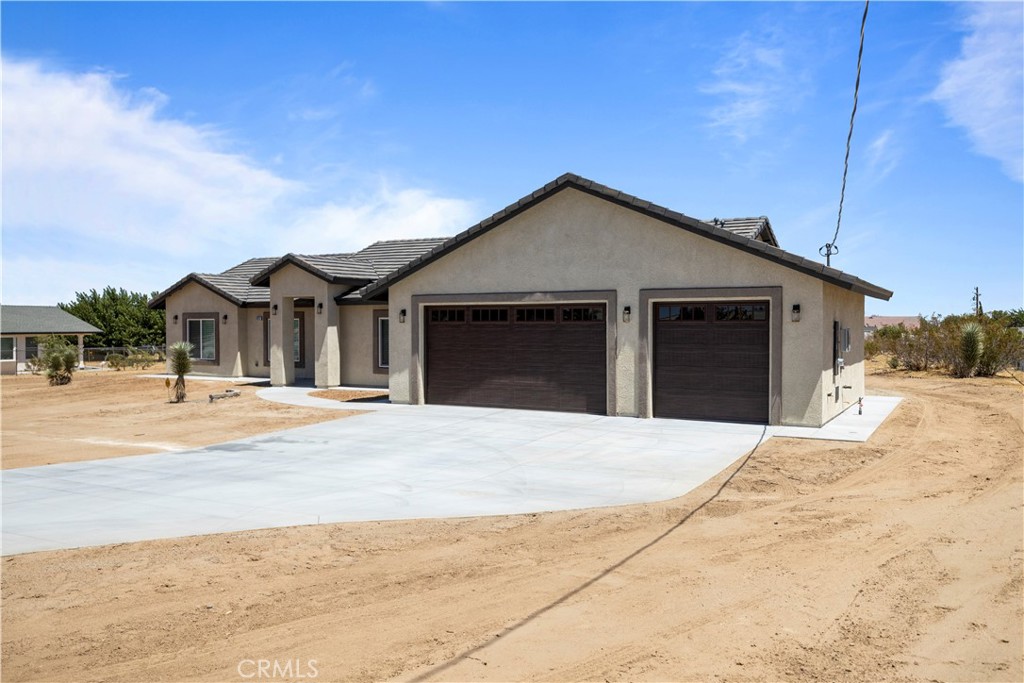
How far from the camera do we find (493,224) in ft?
61.7

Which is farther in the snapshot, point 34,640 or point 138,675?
point 34,640

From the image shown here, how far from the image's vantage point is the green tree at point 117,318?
50.7 meters

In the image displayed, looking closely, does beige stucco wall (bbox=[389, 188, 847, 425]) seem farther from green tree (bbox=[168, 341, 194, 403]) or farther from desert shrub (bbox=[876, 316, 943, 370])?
desert shrub (bbox=[876, 316, 943, 370])

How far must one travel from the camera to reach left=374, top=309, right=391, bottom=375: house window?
964 inches

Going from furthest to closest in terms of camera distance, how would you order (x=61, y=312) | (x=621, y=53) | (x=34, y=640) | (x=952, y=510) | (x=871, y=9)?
(x=61, y=312) < (x=621, y=53) < (x=871, y=9) < (x=952, y=510) < (x=34, y=640)

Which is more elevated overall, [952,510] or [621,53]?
[621,53]

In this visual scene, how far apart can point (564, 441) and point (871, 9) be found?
8847mm

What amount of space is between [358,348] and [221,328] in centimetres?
822

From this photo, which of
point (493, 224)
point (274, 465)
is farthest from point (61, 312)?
point (274, 465)

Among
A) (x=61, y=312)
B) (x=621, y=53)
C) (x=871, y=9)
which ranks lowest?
(x=61, y=312)

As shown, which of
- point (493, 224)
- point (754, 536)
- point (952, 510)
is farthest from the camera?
point (493, 224)

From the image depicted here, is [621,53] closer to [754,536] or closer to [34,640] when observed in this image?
[754,536]

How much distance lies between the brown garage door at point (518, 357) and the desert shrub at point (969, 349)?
19.3 meters
